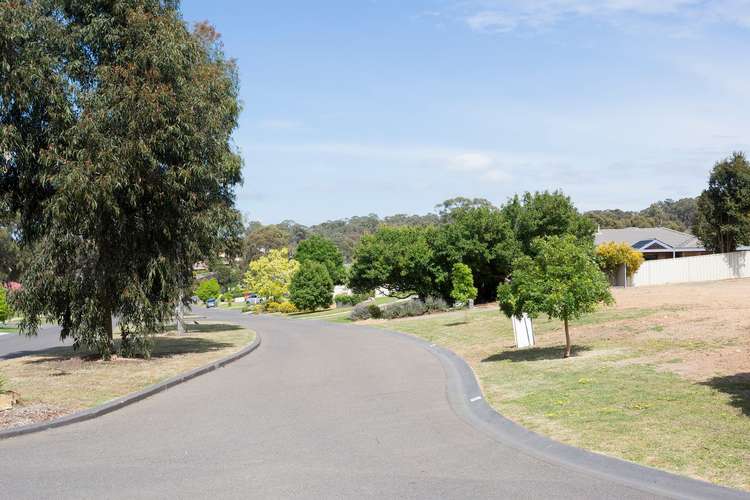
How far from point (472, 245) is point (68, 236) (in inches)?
1025

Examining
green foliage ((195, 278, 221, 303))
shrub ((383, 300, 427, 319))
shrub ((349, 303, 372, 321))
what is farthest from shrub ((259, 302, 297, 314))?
green foliage ((195, 278, 221, 303))

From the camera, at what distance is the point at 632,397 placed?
10.1 metres

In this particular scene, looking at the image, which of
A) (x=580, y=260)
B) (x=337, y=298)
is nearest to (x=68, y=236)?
(x=580, y=260)

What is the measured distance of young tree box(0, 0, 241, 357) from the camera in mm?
17281

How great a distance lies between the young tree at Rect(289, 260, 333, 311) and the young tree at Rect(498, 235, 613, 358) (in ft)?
151

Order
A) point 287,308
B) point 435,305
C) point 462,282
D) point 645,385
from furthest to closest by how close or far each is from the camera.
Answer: point 287,308
point 435,305
point 462,282
point 645,385

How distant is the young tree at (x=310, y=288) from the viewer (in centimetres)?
6094

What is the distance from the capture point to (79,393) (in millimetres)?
13359

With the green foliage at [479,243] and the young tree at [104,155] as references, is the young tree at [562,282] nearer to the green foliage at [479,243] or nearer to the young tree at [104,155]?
the young tree at [104,155]

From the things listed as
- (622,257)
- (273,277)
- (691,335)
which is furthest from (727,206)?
(273,277)

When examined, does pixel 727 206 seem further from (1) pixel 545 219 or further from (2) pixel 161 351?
(2) pixel 161 351

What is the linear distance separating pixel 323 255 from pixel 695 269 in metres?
55.5

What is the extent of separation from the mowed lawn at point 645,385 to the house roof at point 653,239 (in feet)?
123

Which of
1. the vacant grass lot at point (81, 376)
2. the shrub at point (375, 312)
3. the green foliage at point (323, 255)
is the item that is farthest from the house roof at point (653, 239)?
the vacant grass lot at point (81, 376)
